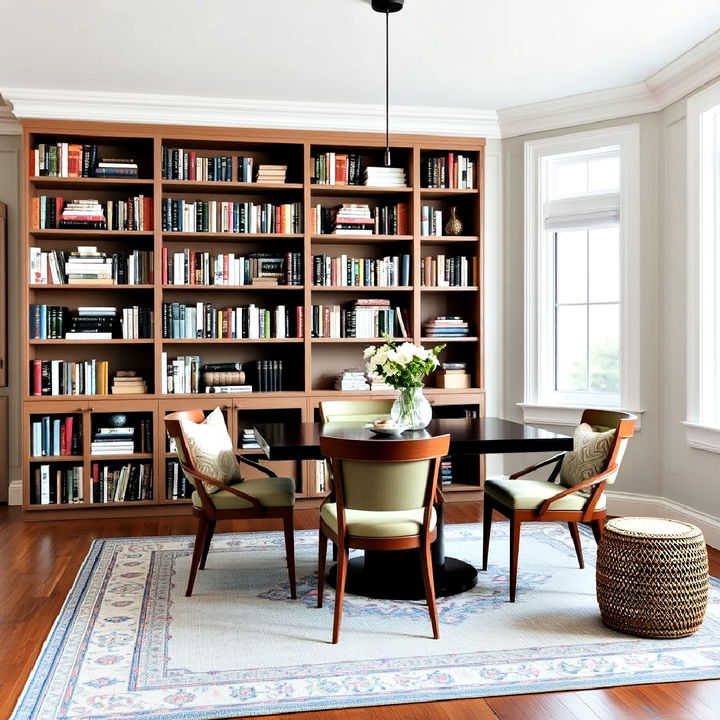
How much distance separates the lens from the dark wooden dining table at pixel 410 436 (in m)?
3.64

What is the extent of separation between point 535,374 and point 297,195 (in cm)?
224

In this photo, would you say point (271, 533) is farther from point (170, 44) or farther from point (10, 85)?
point (10, 85)

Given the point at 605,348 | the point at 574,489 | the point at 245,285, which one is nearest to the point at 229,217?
the point at 245,285

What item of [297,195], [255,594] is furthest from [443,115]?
[255,594]

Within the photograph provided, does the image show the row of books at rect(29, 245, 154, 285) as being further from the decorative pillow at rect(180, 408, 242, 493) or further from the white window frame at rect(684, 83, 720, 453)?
the white window frame at rect(684, 83, 720, 453)


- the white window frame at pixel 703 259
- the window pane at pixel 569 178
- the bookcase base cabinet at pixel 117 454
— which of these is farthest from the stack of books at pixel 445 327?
the white window frame at pixel 703 259

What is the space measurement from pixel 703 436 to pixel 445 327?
2.03m

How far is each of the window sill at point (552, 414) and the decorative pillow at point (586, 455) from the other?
4.97ft

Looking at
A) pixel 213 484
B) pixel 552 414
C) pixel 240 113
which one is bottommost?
pixel 213 484

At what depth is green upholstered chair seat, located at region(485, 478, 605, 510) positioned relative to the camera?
3656 millimetres

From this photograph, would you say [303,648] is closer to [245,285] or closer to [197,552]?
[197,552]

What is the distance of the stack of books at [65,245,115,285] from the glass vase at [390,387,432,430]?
257 cm

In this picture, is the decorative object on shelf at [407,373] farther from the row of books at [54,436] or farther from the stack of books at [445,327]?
the row of books at [54,436]

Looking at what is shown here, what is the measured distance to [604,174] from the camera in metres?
5.62
